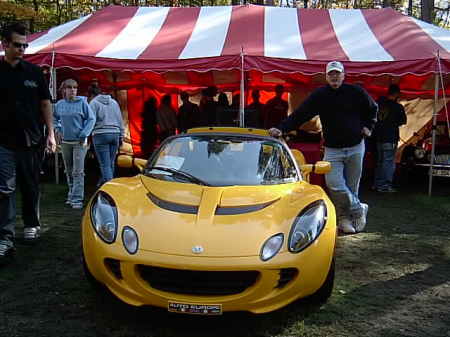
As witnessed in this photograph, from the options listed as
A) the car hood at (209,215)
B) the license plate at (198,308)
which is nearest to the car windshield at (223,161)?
the car hood at (209,215)

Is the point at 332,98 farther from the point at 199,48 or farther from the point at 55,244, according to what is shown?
the point at 199,48

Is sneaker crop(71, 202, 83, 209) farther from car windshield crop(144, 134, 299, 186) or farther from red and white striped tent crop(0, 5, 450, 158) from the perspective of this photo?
car windshield crop(144, 134, 299, 186)

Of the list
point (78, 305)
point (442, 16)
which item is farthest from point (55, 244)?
point (442, 16)

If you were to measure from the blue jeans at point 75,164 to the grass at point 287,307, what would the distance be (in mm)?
1397

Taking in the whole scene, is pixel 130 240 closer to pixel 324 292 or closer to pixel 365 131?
pixel 324 292

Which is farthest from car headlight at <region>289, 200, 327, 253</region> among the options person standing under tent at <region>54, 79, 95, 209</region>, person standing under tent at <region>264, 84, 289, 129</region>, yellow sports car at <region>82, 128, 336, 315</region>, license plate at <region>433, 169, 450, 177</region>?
person standing under tent at <region>264, 84, 289, 129</region>

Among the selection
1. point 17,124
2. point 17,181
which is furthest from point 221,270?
point 17,181

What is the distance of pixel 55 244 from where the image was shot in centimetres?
499

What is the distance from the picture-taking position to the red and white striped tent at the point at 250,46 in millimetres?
8133

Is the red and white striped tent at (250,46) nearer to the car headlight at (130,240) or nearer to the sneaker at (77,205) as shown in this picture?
the sneaker at (77,205)

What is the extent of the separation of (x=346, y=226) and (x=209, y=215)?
2886 mm

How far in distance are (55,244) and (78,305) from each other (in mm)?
1707

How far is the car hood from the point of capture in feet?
9.79

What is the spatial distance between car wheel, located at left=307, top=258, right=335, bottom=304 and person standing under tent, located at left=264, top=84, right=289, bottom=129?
773 cm
